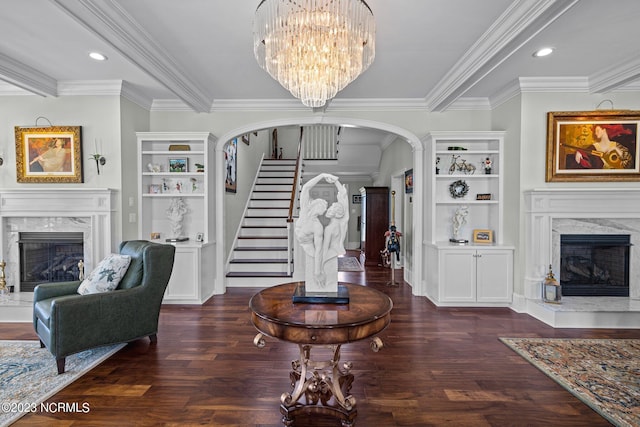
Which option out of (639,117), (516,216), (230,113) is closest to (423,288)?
(516,216)

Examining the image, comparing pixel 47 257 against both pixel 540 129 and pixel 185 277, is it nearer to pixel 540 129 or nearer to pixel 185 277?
pixel 185 277

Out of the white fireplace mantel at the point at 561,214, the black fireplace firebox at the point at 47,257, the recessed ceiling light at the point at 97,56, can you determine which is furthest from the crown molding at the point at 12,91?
the white fireplace mantel at the point at 561,214

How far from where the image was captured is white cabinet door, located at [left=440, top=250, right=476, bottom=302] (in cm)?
407

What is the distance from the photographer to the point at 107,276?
2.88 metres

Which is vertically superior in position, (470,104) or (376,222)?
(470,104)

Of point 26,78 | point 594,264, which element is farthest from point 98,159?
point 594,264

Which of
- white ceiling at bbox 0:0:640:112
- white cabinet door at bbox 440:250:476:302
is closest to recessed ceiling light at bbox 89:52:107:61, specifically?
white ceiling at bbox 0:0:640:112

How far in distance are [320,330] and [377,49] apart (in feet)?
9.04

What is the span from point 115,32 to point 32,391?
2766 millimetres

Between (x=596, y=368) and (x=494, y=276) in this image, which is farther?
(x=494, y=276)

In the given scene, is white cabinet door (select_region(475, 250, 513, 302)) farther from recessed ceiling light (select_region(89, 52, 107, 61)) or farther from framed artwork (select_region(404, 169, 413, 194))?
recessed ceiling light (select_region(89, 52, 107, 61))

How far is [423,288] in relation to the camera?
4.64 m

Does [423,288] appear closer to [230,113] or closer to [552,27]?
[552,27]

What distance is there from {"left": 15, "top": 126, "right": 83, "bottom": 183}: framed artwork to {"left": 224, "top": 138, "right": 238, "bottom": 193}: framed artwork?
205 centimetres
